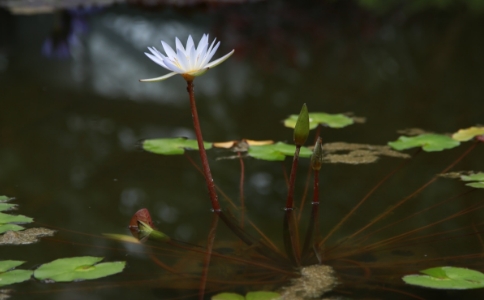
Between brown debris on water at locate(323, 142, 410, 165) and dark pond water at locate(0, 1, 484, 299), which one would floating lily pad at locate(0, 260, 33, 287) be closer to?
dark pond water at locate(0, 1, 484, 299)

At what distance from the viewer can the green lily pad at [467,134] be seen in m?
1.68

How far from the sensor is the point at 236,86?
2613 mm

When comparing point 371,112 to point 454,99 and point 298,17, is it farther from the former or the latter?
point 298,17

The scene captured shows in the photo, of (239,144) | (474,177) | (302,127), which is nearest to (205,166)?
(302,127)

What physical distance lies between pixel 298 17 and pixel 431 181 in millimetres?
3787

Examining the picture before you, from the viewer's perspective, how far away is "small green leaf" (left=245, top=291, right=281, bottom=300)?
898 millimetres

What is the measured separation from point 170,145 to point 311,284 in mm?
762

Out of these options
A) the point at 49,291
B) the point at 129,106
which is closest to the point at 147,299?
the point at 49,291

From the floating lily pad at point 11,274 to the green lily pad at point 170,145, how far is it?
0.63 meters

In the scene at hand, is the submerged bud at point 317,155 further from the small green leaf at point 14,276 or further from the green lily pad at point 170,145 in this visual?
the small green leaf at point 14,276

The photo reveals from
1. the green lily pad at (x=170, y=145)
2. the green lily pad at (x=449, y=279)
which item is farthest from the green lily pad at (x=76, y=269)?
the green lily pad at (x=170, y=145)

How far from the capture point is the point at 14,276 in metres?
0.97

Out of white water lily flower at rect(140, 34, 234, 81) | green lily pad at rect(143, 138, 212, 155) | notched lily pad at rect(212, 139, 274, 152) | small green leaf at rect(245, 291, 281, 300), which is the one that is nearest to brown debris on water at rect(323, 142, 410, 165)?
notched lily pad at rect(212, 139, 274, 152)

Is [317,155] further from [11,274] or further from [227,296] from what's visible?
[11,274]
